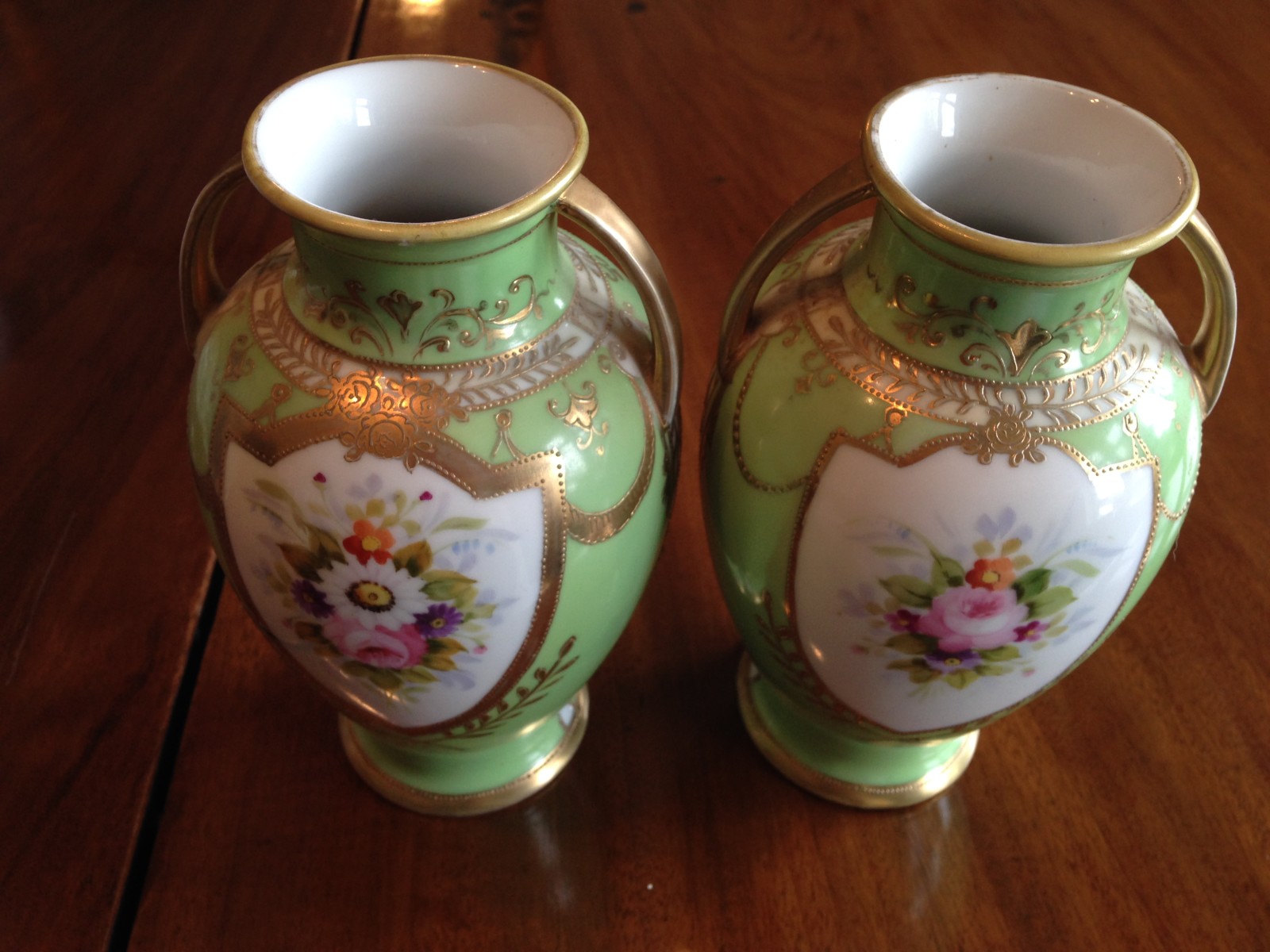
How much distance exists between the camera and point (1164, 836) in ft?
2.19

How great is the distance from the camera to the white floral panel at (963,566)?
499 millimetres

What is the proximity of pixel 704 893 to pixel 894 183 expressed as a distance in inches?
16.3

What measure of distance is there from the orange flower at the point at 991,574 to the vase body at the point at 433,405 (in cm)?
16

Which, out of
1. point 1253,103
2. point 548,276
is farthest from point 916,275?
point 1253,103

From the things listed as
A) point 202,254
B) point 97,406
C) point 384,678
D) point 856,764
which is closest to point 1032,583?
point 856,764

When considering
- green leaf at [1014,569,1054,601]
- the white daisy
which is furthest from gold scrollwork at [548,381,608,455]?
green leaf at [1014,569,1054,601]

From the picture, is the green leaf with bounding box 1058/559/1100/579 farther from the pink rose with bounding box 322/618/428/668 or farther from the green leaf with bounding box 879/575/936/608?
the pink rose with bounding box 322/618/428/668

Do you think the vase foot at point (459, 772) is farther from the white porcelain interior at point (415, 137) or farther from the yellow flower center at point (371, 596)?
the white porcelain interior at point (415, 137)

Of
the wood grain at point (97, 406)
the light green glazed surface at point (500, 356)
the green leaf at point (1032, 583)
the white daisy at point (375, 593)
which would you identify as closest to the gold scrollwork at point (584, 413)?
the light green glazed surface at point (500, 356)

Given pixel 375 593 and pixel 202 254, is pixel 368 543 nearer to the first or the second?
pixel 375 593

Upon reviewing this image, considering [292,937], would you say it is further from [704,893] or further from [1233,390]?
[1233,390]

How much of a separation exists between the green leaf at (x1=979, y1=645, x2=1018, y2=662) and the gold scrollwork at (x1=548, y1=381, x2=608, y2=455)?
22 centimetres

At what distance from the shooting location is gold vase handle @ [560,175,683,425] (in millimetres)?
512

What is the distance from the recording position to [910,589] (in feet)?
1.72
